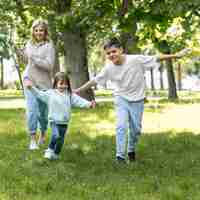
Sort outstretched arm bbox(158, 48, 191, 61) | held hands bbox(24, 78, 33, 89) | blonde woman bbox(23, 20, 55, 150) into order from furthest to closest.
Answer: blonde woman bbox(23, 20, 55, 150) < held hands bbox(24, 78, 33, 89) < outstretched arm bbox(158, 48, 191, 61)

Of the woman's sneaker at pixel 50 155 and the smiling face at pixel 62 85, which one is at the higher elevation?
the smiling face at pixel 62 85

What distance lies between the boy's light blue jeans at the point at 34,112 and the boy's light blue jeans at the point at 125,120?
62.8 inches

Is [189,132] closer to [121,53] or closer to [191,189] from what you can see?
[121,53]

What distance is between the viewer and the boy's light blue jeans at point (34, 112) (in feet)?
29.1

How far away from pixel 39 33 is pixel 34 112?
4.24 ft

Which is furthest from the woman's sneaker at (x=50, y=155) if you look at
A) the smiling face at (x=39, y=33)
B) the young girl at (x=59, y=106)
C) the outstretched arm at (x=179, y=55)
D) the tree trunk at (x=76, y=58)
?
the tree trunk at (x=76, y=58)

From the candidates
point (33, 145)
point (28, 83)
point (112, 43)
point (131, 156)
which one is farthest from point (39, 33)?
point (131, 156)

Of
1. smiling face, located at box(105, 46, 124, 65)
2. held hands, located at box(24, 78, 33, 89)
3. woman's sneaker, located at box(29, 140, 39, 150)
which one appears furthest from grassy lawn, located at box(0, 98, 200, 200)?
smiling face, located at box(105, 46, 124, 65)

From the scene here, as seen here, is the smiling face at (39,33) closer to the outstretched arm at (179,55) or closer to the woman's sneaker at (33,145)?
the woman's sneaker at (33,145)

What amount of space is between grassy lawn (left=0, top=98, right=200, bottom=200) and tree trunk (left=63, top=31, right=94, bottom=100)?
9037mm

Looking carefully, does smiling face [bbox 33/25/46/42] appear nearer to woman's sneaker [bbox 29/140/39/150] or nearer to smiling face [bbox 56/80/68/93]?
smiling face [bbox 56/80/68/93]

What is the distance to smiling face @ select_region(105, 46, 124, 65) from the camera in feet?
25.0

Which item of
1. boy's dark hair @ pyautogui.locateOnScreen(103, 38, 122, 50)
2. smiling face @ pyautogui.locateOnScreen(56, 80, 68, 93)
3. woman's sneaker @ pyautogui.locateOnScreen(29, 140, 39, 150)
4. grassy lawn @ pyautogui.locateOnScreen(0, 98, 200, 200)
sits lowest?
grassy lawn @ pyautogui.locateOnScreen(0, 98, 200, 200)

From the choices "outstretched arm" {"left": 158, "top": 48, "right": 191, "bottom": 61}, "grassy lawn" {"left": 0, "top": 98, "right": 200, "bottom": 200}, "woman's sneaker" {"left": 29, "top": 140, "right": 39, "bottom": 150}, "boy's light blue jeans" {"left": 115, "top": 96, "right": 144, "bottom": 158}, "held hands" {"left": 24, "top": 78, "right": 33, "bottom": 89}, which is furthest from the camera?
"woman's sneaker" {"left": 29, "top": 140, "right": 39, "bottom": 150}
